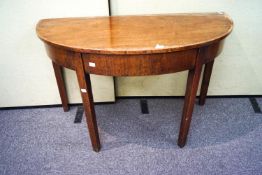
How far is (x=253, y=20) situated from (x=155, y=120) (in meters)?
0.90

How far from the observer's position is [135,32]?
113 cm

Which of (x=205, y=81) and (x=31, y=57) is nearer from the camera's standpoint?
(x=31, y=57)

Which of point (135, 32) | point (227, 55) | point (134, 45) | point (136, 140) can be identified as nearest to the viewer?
point (134, 45)

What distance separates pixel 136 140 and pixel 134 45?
0.72m

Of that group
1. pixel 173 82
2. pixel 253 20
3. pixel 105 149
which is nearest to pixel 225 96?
pixel 173 82

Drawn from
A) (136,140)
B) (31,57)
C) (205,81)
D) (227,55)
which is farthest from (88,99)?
(227,55)

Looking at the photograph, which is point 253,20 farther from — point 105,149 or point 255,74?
point 105,149

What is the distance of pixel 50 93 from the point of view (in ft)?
5.67

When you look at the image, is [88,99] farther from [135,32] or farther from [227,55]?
[227,55]

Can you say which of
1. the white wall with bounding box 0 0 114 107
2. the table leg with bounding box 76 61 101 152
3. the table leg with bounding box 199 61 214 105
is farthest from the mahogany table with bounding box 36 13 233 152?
the table leg with bounding box 199 61 214 105

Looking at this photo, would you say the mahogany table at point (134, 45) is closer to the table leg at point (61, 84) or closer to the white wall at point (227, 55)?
the white wall at point (227, 55)

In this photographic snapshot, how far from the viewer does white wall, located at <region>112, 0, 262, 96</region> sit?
1.47 meters

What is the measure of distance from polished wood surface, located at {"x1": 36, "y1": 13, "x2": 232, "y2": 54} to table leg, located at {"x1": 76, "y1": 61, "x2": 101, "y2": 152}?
0.14 meters

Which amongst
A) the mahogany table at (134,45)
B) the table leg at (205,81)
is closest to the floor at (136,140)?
the table leg at (205,81)
